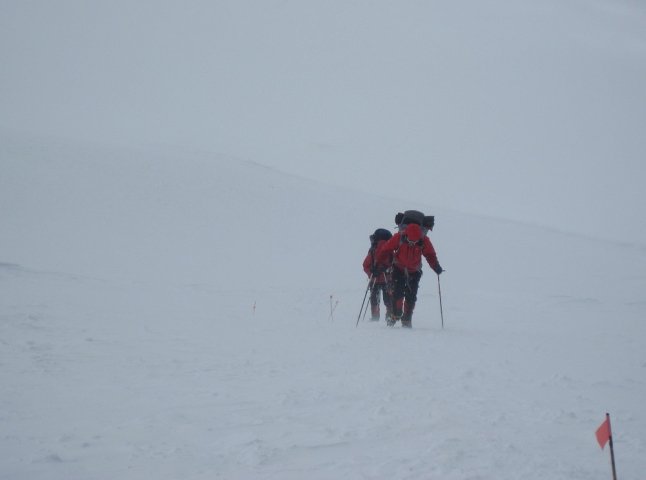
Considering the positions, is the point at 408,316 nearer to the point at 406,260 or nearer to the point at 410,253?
the point at 406,260

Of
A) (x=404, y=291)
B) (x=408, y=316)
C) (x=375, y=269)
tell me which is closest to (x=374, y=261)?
(x=375, y=269)

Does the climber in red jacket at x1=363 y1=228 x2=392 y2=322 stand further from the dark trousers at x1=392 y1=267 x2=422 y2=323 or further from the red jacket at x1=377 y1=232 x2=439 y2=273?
the red jacket at x1=377 y1=232 x2=439 y2=273

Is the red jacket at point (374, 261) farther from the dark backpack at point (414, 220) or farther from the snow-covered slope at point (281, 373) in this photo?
the snow-covered slope at point (281, 373)

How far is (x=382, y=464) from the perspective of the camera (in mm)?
3758

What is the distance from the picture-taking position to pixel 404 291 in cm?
1000

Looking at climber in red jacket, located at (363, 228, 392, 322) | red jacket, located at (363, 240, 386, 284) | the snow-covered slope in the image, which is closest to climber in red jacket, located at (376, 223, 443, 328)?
the snow-covered slope

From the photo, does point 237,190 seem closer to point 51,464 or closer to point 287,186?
point 287,186

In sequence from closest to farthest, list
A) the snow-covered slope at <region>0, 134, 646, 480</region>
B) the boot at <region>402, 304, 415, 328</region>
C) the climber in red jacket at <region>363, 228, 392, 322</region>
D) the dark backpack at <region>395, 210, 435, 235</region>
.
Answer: the snow-covered slope at <region>0, 134, 646, 480</region>
the dark backpack at <region>395, 210, 435, 235</region>
the boot at <region>402, 304, 415, 328</region>
the climber in red jacket at <region>363, 228, 392, 322</region>

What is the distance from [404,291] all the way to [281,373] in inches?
175

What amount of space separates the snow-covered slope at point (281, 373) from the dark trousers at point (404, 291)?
0.34 metres

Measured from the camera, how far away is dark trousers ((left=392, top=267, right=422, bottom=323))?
9906 mm

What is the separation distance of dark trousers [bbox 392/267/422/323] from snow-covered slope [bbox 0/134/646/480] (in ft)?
1.11

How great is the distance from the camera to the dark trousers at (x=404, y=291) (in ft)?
32.5

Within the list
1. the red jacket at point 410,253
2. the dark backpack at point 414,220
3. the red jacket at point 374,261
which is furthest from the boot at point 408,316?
the dark backpack at point 414,220
